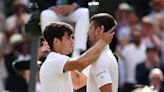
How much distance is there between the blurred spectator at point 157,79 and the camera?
36.3 feet

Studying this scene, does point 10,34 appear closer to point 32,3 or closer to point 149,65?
point 149,65

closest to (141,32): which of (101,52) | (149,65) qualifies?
(149,65)

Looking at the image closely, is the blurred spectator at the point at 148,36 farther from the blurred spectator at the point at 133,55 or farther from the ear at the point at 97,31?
the ear at the point at 97,31

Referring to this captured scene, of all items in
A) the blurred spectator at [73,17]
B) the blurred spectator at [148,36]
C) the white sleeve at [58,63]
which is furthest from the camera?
the blurred spectator at [148,36]

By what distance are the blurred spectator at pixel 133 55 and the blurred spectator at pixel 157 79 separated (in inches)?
36.5

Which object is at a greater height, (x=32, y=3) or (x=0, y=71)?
(x=32, y=3)

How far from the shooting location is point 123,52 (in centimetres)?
1349

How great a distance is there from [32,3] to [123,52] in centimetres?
461

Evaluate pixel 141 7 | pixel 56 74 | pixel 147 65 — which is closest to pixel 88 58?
pixel 56 74

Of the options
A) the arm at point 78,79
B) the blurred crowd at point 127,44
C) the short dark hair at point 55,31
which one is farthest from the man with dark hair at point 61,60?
the blurred crowd at point 127,44

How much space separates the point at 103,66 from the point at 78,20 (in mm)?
2043

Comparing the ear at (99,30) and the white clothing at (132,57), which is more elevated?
the ear at (99,30)

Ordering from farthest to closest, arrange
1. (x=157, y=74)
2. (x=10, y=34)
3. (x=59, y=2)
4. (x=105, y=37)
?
(x=10, y=34), (x=157, y=74), (x=59, y=2), (x=105, y=37)

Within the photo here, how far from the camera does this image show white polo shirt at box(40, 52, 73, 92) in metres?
6.95
